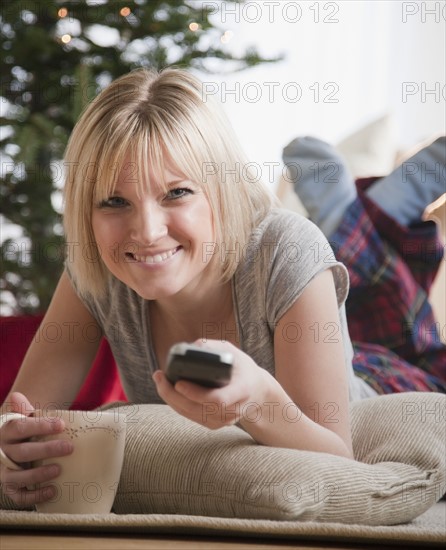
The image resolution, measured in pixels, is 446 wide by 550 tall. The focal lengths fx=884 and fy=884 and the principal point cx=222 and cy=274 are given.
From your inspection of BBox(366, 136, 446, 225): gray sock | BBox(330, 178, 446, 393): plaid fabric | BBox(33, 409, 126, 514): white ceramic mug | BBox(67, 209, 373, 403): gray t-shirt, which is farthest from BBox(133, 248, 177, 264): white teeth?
BBox(366, 136, 446, 225): gray sock

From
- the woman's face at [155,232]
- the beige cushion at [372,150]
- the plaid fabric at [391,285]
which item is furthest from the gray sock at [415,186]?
the woman's face at [155,232]

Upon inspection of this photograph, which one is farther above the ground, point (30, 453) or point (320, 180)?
point (320, 180)

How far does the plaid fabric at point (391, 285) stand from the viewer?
1.81 m

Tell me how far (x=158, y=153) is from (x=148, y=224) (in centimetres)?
9

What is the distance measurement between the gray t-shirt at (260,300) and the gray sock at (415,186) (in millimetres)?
560

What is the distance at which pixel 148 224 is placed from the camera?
113 cm

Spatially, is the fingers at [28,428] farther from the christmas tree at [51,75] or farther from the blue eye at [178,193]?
the christmas tree at [51,75]

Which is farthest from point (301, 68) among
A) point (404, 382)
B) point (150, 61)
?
point (404, 382)

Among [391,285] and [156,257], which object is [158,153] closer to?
[156,257]

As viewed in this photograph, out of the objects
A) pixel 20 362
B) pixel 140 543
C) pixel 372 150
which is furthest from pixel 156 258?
pixel 372 150

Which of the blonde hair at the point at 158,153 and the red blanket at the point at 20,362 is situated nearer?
the blonde hair at the point at 158,153

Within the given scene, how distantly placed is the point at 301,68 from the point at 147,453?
9.52ft

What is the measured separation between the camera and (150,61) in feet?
8.57

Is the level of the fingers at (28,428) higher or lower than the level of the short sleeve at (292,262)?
lower
